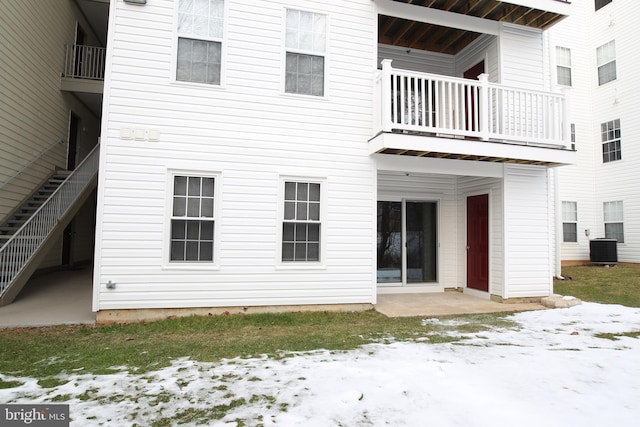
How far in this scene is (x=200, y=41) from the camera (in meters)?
6.69

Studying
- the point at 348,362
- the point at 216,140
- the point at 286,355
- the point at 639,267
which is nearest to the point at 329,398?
the point at 348,362

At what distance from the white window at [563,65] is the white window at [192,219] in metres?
14.0

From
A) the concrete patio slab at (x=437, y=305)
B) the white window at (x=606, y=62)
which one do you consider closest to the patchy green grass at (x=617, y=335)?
the concrete patio slab at (x=437, y=305)

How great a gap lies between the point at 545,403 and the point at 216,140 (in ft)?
19.5

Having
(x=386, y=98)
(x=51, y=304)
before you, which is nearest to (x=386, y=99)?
(x=386, y=98)

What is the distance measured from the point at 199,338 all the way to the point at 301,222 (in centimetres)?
273

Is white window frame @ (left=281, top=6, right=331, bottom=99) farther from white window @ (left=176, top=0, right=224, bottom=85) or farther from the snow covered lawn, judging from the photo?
the snow covered lawn

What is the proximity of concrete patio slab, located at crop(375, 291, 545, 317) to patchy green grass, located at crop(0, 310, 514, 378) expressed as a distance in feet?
1.26

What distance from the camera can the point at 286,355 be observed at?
15.1 feet

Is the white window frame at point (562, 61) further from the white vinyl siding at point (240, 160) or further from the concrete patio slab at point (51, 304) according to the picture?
the concrete patio slab at point (51, 304)

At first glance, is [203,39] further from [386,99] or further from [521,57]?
[521,57]

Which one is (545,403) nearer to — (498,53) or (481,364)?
(481,364)

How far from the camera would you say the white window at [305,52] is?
23.4 feet

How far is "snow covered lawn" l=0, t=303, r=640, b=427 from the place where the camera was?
2.99 meters
